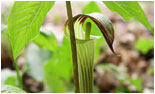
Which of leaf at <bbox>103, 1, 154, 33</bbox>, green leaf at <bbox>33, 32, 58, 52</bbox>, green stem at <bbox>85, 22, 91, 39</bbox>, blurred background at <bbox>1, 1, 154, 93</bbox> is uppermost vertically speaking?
leaf at <bbox>103, 1, 154, 33</bbox>

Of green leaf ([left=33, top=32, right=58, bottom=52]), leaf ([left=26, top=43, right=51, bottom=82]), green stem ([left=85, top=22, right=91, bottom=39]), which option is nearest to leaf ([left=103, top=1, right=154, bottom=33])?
green stem ([left=85, top=22, right=91, bottom=39])

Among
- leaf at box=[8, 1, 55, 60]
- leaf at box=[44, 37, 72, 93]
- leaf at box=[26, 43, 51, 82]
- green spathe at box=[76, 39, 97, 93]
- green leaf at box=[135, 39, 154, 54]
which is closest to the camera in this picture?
leaf at box=[8, 1, 55, 60]

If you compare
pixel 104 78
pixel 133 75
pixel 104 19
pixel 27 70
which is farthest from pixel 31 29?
pixel 133 75

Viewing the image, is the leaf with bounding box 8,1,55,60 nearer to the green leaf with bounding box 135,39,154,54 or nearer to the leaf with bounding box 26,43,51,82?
the leaf with bounding box 26,43,51,82

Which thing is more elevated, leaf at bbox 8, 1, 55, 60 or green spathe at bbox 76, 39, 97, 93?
leaf at bbox 8, 1, 55, 60

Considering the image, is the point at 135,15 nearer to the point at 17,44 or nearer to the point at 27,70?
the point at 17,44

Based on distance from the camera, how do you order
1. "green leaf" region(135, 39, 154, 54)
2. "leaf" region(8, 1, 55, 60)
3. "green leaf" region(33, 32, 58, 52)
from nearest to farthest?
"leaf" region(8, 1, 55, 60)
"green leaf" region(33, 32, 58, 52)
"green leaf" region(135, 39, 154, 54)

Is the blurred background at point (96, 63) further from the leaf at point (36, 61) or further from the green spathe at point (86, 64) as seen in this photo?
the green spathe at point (86, 64)
